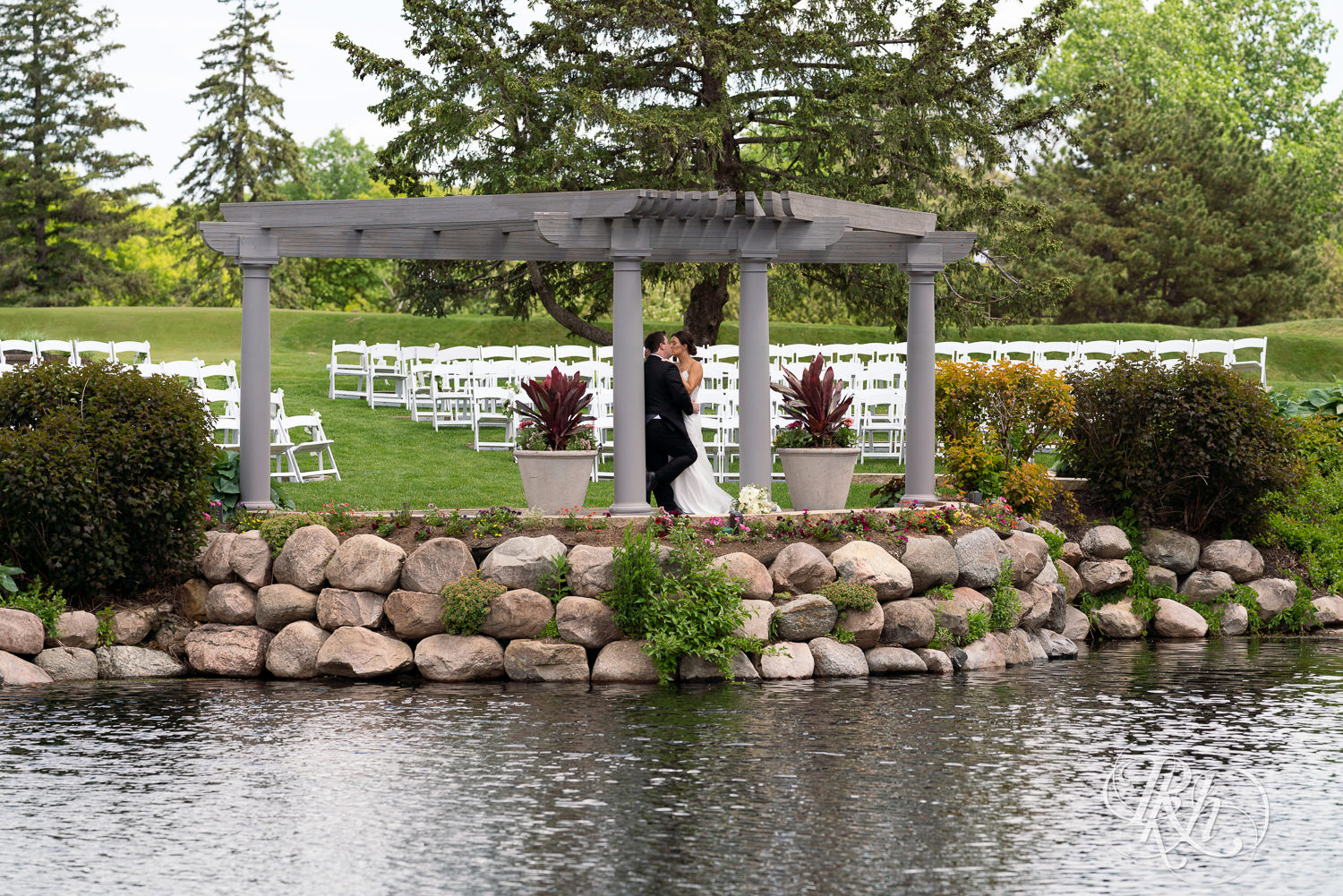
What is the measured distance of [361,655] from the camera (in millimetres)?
10156

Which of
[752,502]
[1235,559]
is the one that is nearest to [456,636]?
[752,502]

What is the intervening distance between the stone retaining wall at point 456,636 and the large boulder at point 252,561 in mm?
11

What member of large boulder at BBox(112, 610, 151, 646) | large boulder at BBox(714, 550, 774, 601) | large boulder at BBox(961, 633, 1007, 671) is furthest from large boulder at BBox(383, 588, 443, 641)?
large boulder at BBox(961, 633, 1007, 671)

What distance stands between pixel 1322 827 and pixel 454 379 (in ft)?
45.7

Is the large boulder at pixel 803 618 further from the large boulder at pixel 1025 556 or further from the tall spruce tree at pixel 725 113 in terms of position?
the tall spruce tree at pixel 725 113

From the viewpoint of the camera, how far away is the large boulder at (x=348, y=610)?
10.4m

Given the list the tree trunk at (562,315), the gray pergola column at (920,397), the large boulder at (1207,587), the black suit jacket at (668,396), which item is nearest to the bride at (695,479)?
the black suit jacket at (668,396)

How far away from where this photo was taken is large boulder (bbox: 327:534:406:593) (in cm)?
1038

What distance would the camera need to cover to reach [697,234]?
1145cm

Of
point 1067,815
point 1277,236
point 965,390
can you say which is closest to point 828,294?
point 1277,236

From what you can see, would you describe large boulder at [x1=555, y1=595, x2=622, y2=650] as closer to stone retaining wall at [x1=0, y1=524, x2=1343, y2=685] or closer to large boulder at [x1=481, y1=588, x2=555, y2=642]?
stone retaining wall at [x1=0, y1=524, x2=1343, y2=685]

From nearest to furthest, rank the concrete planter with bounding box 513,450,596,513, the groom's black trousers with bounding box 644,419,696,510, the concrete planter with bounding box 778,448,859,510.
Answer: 1. the concrete planter with bounding box 513,450,596,513
2. the groom's black trousers with bounding box 644,419,696,510
3. the concrete planter with bounding box 778,448,859,510

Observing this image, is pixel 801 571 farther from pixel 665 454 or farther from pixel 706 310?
pixel 706 310

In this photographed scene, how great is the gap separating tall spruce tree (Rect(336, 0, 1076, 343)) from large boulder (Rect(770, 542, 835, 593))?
10.9 m
